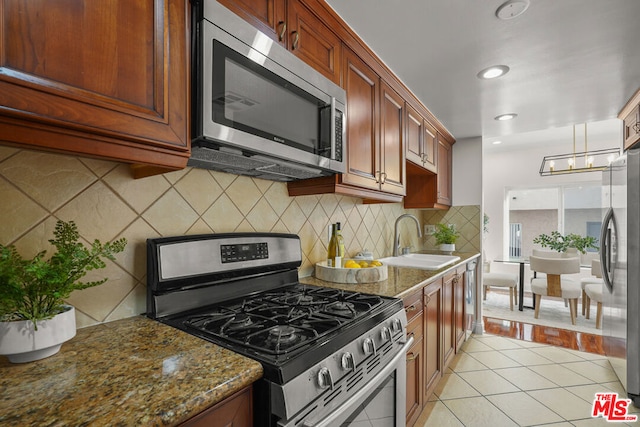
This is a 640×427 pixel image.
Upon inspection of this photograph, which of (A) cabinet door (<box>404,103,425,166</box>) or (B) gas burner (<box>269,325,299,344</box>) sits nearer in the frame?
(B) gas burner (<box>269,325,299,344</box>)

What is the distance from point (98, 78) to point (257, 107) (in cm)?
46

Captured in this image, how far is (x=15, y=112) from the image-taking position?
58 centimetres

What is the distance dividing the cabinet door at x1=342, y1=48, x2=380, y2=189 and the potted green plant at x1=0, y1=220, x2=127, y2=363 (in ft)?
3.69

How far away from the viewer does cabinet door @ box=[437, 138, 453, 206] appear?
3229mm

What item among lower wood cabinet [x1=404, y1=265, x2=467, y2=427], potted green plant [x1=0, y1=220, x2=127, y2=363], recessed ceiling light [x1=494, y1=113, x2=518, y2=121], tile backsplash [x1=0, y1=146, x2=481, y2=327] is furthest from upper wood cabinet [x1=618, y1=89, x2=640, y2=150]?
potted green plant [x1=0, y1=220, x2=127, y2=363]

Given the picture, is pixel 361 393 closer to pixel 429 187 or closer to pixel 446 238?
pixel 429 187

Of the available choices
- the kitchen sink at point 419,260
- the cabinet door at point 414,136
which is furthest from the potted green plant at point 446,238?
the cabinet door at point 414,136

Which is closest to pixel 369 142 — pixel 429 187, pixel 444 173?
pixel 429 187

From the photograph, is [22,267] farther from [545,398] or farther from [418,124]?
[545,398]

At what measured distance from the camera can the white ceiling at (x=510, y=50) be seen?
141cm

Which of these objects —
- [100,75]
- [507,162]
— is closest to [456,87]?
[100,75]

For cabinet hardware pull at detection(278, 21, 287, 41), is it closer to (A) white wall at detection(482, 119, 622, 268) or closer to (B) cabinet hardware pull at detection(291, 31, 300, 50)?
(B) cabinet hardware pull at detection(291, 31, 300, 50)

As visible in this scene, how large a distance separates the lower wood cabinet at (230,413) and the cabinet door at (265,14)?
1107 millimetres

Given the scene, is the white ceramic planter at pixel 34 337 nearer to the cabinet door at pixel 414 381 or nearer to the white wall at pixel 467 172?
the cabinet door at pixel 414 381
